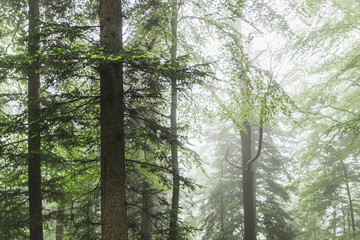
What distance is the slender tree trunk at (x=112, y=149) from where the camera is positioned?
13.2 ft

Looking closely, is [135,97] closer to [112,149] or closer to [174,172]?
[112,149]

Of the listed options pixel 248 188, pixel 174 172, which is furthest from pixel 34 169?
pixel 248 188

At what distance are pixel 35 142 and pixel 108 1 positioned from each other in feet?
12.4

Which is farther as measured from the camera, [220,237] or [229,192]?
[229,192]

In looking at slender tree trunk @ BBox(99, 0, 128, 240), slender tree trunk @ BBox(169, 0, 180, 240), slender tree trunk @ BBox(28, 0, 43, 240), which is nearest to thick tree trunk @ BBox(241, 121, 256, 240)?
slender tree trunk @ BBox(169, 0, 180, 240)

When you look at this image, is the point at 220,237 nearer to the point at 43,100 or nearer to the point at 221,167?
the point at 221,167

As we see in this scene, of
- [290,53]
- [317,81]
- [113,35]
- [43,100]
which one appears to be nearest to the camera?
[113,35]

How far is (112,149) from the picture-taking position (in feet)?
13.7

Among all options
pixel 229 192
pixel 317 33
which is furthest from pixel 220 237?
pixel 317 33

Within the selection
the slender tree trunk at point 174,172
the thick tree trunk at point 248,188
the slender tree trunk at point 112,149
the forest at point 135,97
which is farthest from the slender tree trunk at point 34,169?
the thick tree trunk at point 248,188

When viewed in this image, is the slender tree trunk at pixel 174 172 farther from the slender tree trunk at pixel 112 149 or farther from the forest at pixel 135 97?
the slender tree trunk at pixel 112 149

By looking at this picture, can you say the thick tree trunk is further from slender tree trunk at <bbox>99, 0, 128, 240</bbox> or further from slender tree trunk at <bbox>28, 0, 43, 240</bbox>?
slender tree trunk at <bbox>28, 0, 43, 240</bbox>

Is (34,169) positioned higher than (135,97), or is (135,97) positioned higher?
(135,97)

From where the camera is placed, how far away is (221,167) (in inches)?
690
